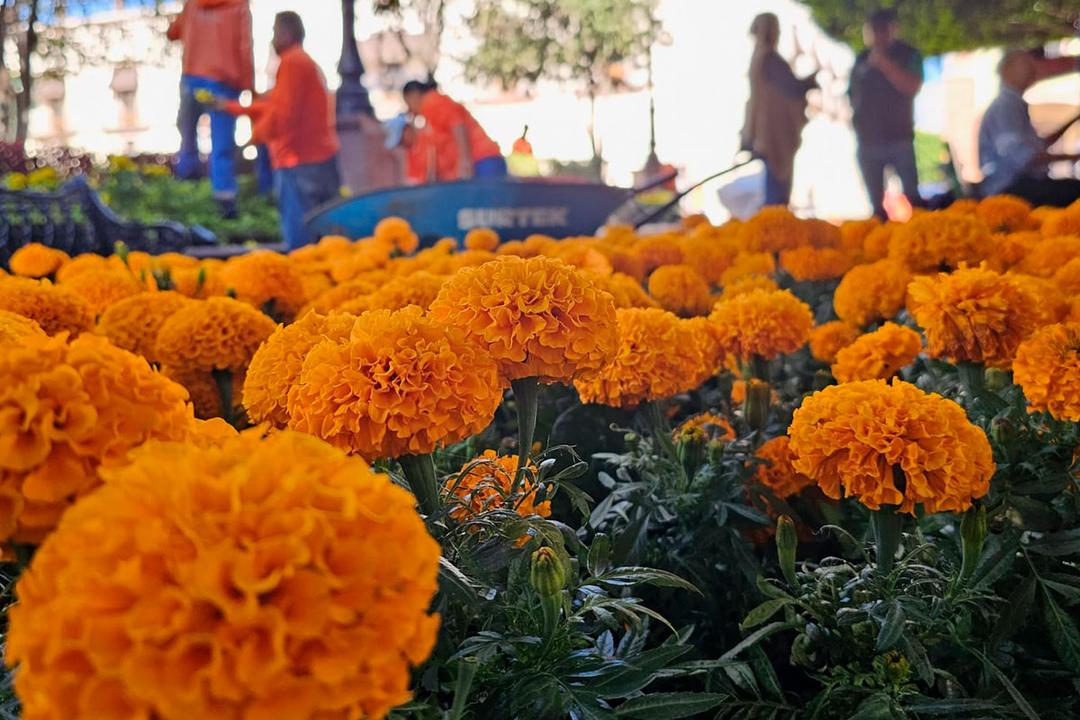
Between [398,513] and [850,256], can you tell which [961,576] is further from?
[850,256]

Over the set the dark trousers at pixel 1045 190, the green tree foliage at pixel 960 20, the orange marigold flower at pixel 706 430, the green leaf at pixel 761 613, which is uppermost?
the green tree foliage at pixel 960 20

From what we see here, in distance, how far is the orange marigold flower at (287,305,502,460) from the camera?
0.77 meters

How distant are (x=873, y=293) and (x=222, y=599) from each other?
1.62m

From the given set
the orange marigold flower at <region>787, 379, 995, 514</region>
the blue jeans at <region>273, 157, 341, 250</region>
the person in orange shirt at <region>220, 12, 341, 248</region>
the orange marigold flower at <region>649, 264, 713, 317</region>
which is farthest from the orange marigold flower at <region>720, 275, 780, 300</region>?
the blue jeans at <region>273, 157, 341, 250</region>

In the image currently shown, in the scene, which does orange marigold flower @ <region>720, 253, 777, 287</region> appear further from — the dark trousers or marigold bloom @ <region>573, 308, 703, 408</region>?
the dark trousers

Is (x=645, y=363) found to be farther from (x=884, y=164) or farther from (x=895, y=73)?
(x=884, y=164)

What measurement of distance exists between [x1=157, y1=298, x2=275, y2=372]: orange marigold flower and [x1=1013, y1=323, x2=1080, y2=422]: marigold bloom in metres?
1.11

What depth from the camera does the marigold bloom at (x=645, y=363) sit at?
4.38 feet

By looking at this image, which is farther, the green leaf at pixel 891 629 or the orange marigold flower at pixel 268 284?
the orange marigold flower at pixel 268 284

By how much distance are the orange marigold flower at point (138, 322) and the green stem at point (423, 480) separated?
69cm

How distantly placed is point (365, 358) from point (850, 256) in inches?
72.0

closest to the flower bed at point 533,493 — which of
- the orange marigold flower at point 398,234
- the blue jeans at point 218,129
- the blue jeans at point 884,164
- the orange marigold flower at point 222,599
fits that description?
the orange marigold flower at point 222,599

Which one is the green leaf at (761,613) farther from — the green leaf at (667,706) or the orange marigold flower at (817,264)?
the orange marigold flower at (817,264)

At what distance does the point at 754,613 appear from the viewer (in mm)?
966
